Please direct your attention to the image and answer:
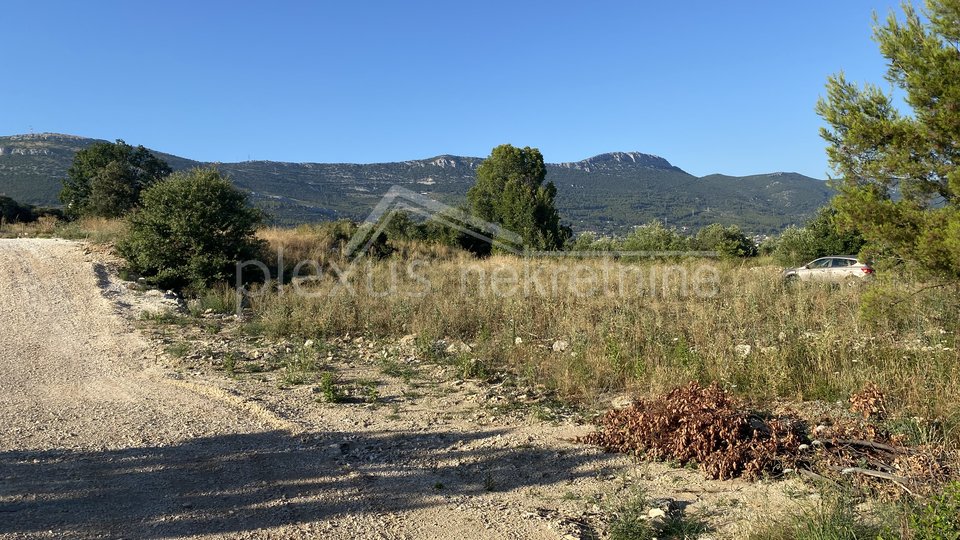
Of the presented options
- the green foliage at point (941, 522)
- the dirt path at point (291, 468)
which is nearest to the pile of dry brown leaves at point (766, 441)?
the dirt path at point (291, 468)

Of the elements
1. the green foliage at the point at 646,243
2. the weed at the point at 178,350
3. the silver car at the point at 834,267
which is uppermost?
the green foliage at the point at 646,243

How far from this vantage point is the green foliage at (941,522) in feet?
8.63

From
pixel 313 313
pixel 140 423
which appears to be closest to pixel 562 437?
pixel 140 423

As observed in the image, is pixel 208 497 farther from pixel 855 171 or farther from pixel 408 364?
pixel 855 171

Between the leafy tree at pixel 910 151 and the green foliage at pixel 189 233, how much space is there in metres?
12.0

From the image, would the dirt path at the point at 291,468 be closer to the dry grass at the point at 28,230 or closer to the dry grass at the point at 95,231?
the dry grass at the point at 95,231

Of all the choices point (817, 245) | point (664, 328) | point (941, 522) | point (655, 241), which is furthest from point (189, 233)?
point (817, 245)

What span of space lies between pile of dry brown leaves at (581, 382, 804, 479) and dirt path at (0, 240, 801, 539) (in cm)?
16

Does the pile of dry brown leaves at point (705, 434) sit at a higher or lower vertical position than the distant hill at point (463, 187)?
lower

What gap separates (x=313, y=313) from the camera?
10.1 m

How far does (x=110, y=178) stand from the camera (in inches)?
1017

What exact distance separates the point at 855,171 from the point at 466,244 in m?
21.4

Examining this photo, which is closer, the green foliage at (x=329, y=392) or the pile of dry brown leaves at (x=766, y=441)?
the pile of dry brown leaves at (x=766, y=441)

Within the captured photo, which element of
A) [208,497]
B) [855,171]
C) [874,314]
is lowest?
[208,497]
